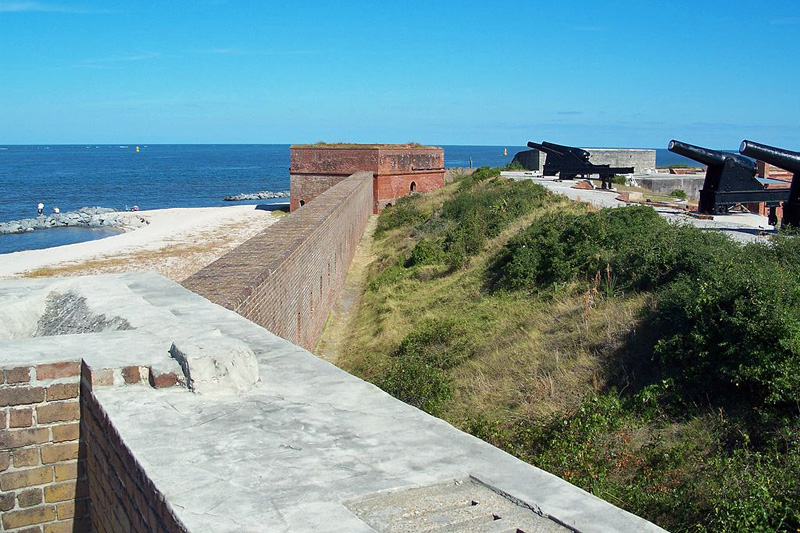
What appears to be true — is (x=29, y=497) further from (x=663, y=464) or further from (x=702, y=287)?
(x=702, y=287)

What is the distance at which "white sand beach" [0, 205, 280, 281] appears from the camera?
62.5ft

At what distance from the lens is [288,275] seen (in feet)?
24.8

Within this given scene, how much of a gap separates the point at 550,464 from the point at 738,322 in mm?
1969

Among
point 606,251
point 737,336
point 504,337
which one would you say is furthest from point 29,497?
point 606,251

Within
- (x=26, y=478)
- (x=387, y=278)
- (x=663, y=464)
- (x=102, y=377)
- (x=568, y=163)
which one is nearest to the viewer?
(x=102, y=377)

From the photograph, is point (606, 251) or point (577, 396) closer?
point (577, 396)

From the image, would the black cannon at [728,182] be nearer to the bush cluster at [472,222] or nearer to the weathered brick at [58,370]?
the bush cluster at [472,222]

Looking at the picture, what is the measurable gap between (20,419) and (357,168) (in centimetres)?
2545

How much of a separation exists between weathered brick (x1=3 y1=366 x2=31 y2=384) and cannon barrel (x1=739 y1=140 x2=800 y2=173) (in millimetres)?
11332

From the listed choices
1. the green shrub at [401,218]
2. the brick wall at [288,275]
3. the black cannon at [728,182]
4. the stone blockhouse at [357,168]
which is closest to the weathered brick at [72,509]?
the brick wall at [288,275]

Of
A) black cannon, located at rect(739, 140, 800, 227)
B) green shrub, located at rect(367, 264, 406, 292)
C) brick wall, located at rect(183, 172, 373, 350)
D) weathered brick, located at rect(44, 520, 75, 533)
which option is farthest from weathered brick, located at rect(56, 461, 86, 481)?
black cannon, located at rect(739, 140, 800, 227)

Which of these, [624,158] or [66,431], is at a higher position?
[624,158]

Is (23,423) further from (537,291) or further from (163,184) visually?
(163,184)

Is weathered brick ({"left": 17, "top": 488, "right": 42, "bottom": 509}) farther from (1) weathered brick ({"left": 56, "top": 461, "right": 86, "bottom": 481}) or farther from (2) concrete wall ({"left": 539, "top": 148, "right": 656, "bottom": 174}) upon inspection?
(2) concrete wall ({"left": 539, "top": 148, "right": 656, "bottom": 174})
